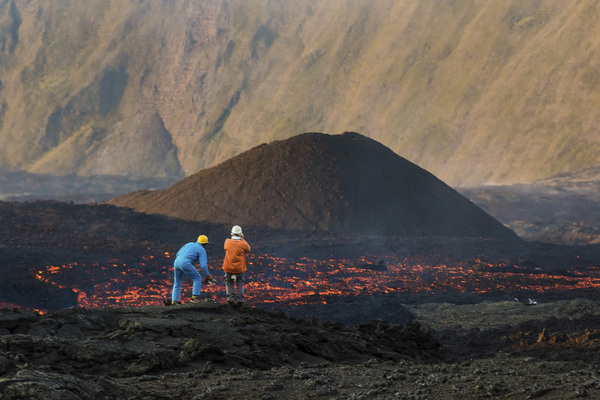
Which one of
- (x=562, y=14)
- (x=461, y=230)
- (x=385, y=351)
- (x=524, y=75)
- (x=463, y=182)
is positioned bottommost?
(x=385, y=351)

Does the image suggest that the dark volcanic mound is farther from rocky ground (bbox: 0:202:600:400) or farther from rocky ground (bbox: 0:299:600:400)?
rocky ground (bbox: 0:299:600:400)

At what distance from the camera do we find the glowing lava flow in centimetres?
2761

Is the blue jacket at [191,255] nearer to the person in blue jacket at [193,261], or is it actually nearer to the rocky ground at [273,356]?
the person in blue jacket at [193,261]

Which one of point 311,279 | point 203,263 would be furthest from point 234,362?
point 311,279

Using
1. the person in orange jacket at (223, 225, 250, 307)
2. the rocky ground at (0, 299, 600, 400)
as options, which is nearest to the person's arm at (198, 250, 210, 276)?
the person in orange jacket at (223, 225, 250, 307)

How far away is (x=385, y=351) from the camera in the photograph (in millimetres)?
13859

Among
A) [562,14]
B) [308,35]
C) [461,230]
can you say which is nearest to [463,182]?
[562,14]

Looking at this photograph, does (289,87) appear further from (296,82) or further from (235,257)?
(235,257)

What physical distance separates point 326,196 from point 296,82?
225 ft

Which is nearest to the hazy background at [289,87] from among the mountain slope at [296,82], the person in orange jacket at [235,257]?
the mountain slope at [296,82]

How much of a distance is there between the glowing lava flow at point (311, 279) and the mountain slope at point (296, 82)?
52.9 m

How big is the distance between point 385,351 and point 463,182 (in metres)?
78.2

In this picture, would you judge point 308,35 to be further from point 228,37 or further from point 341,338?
point 341,338

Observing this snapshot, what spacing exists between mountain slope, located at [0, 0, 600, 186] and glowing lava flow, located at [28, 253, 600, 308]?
52.9 meters
